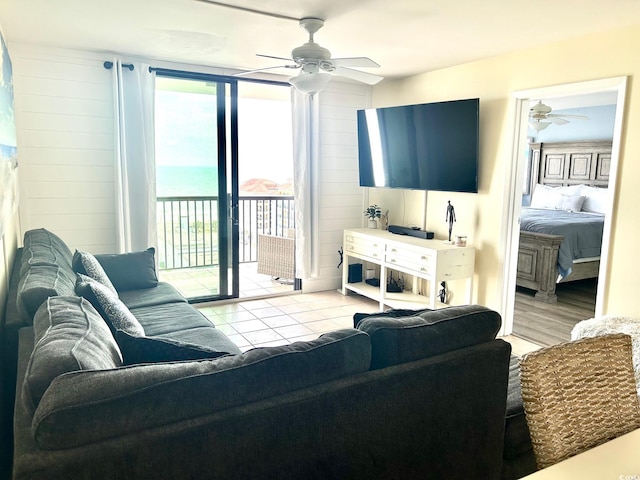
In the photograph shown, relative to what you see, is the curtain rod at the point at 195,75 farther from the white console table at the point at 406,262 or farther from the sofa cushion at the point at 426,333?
the sofa cushion at the point at 426,333

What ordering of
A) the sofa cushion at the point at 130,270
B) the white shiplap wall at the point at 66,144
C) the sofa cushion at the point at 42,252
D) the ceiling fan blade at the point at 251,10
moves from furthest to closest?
the white shiplap wall at the point at 66,144
the sofa cushion at the point at 130,270
the ceiling fan blade at the point at 251,10
the sofa cushion at the point at 42,252

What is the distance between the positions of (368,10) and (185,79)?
2.34 meters

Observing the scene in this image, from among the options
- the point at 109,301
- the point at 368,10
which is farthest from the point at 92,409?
the point at 368,10

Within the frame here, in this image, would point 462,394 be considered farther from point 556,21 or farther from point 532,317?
point 532,317

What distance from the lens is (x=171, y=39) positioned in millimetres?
3660

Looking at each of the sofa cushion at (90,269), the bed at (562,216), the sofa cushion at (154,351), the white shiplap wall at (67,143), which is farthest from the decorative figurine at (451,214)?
the sofa cushion at (154,351)

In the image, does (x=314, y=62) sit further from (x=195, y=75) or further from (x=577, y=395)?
(x=577, y=395)

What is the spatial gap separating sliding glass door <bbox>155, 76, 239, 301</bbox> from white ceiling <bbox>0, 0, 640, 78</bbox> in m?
0.55

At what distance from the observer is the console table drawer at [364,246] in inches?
192

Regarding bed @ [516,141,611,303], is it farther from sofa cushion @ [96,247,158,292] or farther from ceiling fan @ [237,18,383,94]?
sofa cushion @ [96,247,158,292]

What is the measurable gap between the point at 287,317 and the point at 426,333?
3.03m

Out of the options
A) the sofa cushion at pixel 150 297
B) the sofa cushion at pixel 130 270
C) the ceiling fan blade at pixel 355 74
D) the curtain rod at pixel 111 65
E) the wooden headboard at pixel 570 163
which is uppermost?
the curtain rod at pixel 111 65

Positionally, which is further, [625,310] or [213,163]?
[213,163]

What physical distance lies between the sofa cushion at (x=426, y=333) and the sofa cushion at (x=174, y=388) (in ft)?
0.35
